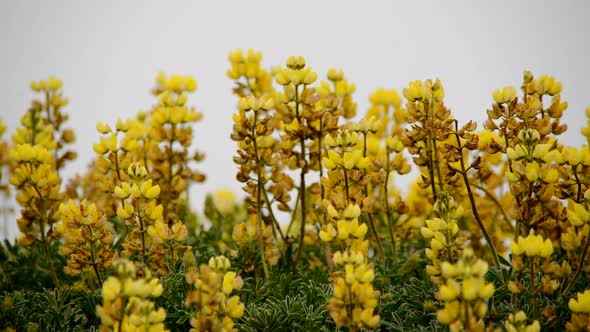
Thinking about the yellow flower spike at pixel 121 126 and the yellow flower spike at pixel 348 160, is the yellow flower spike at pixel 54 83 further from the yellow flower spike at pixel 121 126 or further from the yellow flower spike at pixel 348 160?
the yellow flower spike at pixel 348 160

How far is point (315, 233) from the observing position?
2896mm

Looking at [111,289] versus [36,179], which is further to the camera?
[36,179]

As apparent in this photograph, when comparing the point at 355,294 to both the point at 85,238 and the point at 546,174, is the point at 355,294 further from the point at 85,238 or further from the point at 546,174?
the point at 85,238

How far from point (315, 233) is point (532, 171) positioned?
1.19m

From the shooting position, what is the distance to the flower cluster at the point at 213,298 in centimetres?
165

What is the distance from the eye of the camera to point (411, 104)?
2227mm

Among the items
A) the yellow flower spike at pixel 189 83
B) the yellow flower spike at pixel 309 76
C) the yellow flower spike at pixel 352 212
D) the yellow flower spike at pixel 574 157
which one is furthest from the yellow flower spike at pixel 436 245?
the yellow flower spike at pixel 189 83

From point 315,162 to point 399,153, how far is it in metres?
0.33

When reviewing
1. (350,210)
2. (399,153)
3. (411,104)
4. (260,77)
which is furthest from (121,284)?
(260,77)

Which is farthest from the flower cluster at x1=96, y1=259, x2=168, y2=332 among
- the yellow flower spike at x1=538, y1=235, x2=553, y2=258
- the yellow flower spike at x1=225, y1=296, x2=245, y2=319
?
the yellow flower spike at x1=538, y1=235, x2=553, y2=258

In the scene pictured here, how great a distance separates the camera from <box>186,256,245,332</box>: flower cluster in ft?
5.43

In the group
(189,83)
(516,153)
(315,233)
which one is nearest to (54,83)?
(189,83)

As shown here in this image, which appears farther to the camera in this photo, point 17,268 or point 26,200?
point 17,268

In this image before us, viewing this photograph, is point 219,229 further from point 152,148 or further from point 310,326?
point 310,326
